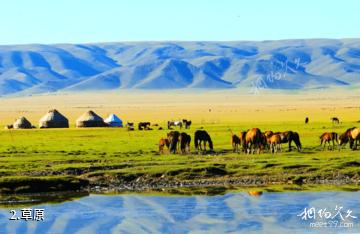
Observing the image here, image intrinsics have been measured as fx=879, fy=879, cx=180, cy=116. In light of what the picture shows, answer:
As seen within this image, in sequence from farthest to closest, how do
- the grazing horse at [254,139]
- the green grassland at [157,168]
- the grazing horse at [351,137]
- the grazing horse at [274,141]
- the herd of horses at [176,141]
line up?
the herd of horses at [176,141] → the grazing horse at [351,137] → the grazing horse at [274,141] → the grazing horse at [254,139] → the green grassland at [157,168]

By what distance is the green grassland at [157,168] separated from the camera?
2564cm

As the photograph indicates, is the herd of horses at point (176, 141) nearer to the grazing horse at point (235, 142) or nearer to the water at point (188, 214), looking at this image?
the grazing horse at point (235, 142)

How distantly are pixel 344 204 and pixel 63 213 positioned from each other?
6744 mm

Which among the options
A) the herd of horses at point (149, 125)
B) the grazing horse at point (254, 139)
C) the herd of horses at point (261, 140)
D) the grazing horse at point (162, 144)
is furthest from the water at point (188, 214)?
the herd of horses at point (149, 125)

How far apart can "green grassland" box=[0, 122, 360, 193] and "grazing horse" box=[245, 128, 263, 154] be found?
2.37 feet

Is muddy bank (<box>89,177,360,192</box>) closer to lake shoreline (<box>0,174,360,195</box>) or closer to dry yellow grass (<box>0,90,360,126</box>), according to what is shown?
lake shoreline (<box>0,174,360,195</box>)

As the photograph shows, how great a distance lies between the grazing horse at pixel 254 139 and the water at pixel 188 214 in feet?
30.0

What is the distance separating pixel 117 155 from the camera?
107ft

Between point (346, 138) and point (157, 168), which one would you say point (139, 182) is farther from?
point (346, 138)

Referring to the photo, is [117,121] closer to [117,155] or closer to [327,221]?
[117,155]

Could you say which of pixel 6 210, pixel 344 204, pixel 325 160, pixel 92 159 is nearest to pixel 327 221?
pixel 344 204

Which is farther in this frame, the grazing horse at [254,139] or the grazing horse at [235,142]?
the grazing horse at [235,142]

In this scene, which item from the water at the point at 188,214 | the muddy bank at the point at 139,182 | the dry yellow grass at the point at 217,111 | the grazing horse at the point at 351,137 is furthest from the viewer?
the dry yellow grass at the point at 217,111

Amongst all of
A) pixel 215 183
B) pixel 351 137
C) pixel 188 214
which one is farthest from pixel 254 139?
pixel 188 214
